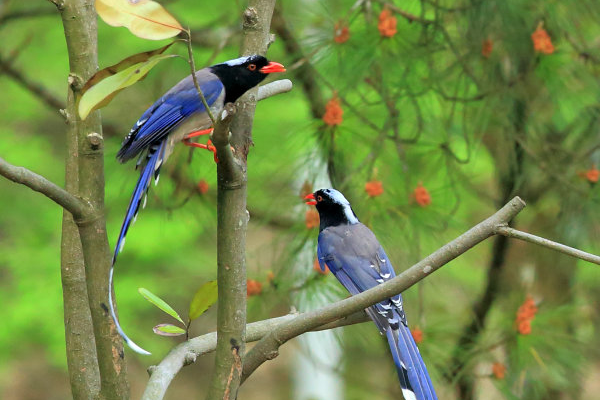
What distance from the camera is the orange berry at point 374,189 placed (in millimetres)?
3217

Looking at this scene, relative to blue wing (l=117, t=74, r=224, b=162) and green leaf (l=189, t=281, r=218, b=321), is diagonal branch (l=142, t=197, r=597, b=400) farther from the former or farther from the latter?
blue wing (l=117, t=74, r=224, b=162)

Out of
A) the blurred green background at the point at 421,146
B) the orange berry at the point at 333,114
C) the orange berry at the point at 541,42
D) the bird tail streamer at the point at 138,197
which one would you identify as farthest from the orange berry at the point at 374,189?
the bird tail streamer at the point at 138,197

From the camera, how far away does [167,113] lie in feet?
8.11

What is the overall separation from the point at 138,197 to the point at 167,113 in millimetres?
520

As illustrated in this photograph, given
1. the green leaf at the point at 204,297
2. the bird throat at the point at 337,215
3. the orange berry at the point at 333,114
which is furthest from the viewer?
the orange berry at the point at 333,114

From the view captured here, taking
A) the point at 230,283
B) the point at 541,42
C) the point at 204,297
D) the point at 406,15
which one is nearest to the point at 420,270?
the point at 230,283

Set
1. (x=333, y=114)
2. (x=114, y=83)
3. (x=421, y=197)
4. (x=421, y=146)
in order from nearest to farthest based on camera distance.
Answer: (x=114, y=83)
(x=333, y=114)
(x=421, y=197)
(x=421, y=146)

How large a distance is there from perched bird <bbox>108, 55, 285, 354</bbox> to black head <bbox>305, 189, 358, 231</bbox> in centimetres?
61

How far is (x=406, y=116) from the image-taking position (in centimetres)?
363

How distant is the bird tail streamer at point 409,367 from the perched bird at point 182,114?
0.89 meters

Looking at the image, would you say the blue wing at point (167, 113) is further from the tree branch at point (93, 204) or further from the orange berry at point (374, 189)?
the orange berry at point (374, 189)

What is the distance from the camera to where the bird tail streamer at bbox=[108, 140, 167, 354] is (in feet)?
5.56

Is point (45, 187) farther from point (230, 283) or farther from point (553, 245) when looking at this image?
point (553, 245)

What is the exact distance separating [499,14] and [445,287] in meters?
1.69
